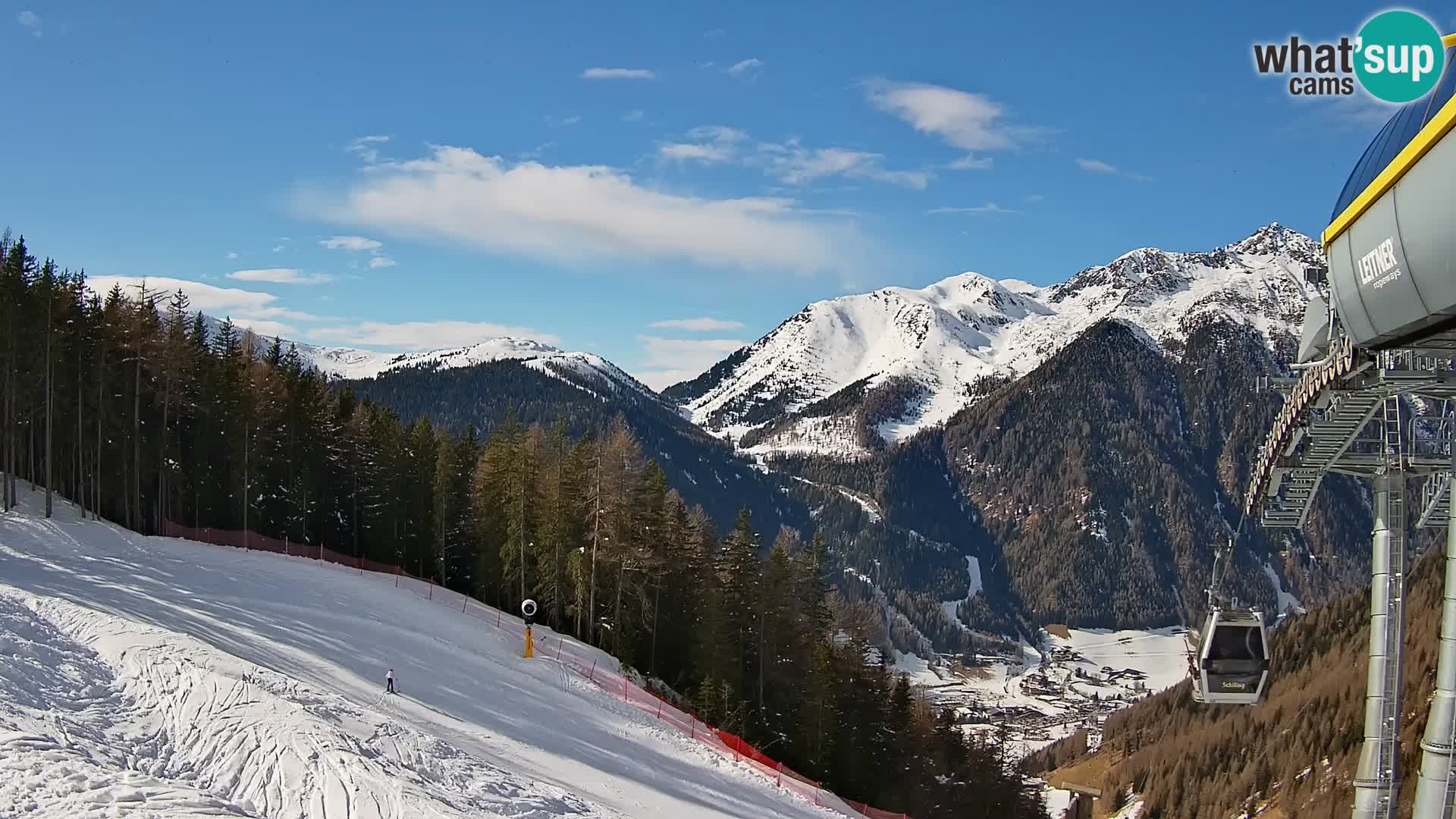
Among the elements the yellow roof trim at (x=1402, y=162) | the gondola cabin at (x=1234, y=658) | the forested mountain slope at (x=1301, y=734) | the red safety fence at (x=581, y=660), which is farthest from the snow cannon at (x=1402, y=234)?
the forested mountain slope at (x=1301, y=734)

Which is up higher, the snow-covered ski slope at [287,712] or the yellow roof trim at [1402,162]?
the yellow roof trim at [1402,162]

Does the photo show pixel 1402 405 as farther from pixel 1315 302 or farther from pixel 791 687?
pixel 791 687

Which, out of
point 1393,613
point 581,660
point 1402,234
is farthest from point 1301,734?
point 1402,234

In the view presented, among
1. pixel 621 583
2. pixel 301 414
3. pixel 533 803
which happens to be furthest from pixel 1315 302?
pixel 301 414

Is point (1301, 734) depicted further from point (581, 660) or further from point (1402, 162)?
point (1402, 162)

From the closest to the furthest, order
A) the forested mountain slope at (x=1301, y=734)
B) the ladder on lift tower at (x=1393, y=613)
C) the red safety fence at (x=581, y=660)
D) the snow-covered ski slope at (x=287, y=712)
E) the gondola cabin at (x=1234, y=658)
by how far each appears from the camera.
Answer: the ladder on lift tower at (x=1393, y=613)
the gondola cabin at (x=1234, y=658)
the snow-covered ski slope at (x=287, y=712)
the red safety fence at (x=581, y=660)
the forested mountain slope at (x=1301, y=734)

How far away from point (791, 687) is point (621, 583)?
8072 millimetres

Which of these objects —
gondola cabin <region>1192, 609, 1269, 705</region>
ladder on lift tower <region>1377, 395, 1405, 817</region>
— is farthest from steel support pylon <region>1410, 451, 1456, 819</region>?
gondola cabin <region>1192, 609, 1269, 705</region>

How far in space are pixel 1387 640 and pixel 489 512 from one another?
37.6 meters

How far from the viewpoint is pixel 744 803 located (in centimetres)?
2373

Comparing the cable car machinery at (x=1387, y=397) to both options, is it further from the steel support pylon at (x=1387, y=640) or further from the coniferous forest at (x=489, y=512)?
the coniferous forest at (x=489, y=512)

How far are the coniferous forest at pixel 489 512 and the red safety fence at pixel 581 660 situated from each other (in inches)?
92.3

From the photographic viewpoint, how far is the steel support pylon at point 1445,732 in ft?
41.3

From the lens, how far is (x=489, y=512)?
4609 centimetres
